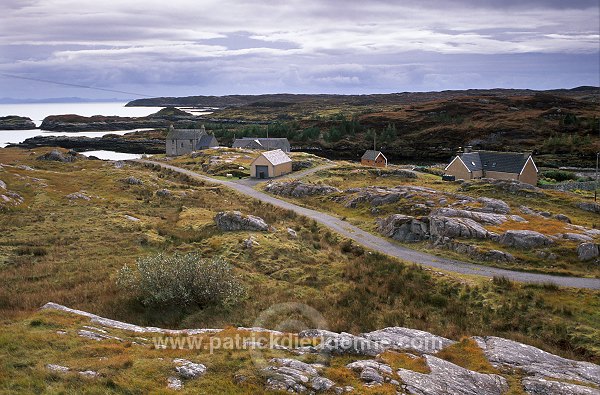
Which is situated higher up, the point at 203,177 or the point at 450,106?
the point at 450,106

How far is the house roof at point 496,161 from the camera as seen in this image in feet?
242

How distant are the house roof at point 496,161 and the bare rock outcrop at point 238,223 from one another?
46.3 meters

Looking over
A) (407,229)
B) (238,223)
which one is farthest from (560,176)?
(238,223)

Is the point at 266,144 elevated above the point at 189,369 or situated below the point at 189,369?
above

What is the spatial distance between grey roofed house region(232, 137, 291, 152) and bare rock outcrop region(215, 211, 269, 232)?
7074cm

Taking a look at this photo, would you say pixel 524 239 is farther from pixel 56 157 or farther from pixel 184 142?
pixel 184 142

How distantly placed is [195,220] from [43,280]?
65.0ft

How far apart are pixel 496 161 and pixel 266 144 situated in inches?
2266

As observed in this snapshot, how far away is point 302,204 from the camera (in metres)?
57.7

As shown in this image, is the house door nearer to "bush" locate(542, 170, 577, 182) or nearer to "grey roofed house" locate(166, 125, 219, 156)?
"grey roofed house" locate(166, 125, 219, 156)

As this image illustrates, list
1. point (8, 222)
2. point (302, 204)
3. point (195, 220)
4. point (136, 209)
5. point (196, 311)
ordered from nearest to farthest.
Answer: point (196, 311) → point (8, 222) → point (195, 220) → point (136, 209) → point (302, 204)

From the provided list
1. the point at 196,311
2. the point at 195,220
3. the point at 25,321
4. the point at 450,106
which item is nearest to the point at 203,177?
the point at 195,220

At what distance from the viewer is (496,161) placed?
77.1 meters

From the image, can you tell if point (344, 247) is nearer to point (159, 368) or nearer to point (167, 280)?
point (167, 280)
